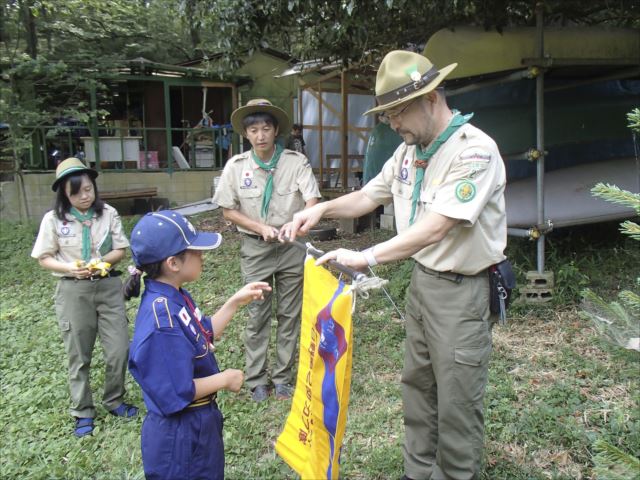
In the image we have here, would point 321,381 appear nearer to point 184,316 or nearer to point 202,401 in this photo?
point 202,401

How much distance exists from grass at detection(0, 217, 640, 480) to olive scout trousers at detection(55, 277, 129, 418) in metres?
0.22

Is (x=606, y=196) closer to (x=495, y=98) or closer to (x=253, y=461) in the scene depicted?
(x=253, y=461)

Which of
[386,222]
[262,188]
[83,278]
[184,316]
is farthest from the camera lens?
[386,222]

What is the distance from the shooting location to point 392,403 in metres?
3.65

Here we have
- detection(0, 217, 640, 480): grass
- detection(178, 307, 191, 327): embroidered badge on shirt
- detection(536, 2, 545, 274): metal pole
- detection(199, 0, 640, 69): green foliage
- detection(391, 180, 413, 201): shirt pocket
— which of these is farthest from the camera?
detection(199, 0, 640, 69): green foliage

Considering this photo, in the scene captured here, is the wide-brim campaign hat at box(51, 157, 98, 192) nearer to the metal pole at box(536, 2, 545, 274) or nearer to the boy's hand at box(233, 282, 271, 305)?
the boy's hand at box(233, 282, 271, 305)

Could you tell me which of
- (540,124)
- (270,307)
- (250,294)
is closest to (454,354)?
(250,294)

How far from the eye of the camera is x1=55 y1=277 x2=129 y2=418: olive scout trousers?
3.65 meters

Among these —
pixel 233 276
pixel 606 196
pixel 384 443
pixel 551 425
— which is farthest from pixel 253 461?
pixel 233 276

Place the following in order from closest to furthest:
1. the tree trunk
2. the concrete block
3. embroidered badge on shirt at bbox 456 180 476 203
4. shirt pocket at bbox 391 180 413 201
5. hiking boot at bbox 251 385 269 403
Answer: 1. embroidered badge on shirt at bbox 456 180 476 203
2. shirt pocket at bbox 391 180 413 201
3. hiking boot at bbox 251 385 269 403
4. the concrete block
5. the tree trunk

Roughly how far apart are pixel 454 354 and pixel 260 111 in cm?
221

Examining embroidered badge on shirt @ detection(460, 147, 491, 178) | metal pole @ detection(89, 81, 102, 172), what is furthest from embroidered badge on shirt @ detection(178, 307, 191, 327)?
metal pole @ detection(89, 81, 102, 172)

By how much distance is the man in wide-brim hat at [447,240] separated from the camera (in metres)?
2.22

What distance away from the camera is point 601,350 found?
13.4 feet
